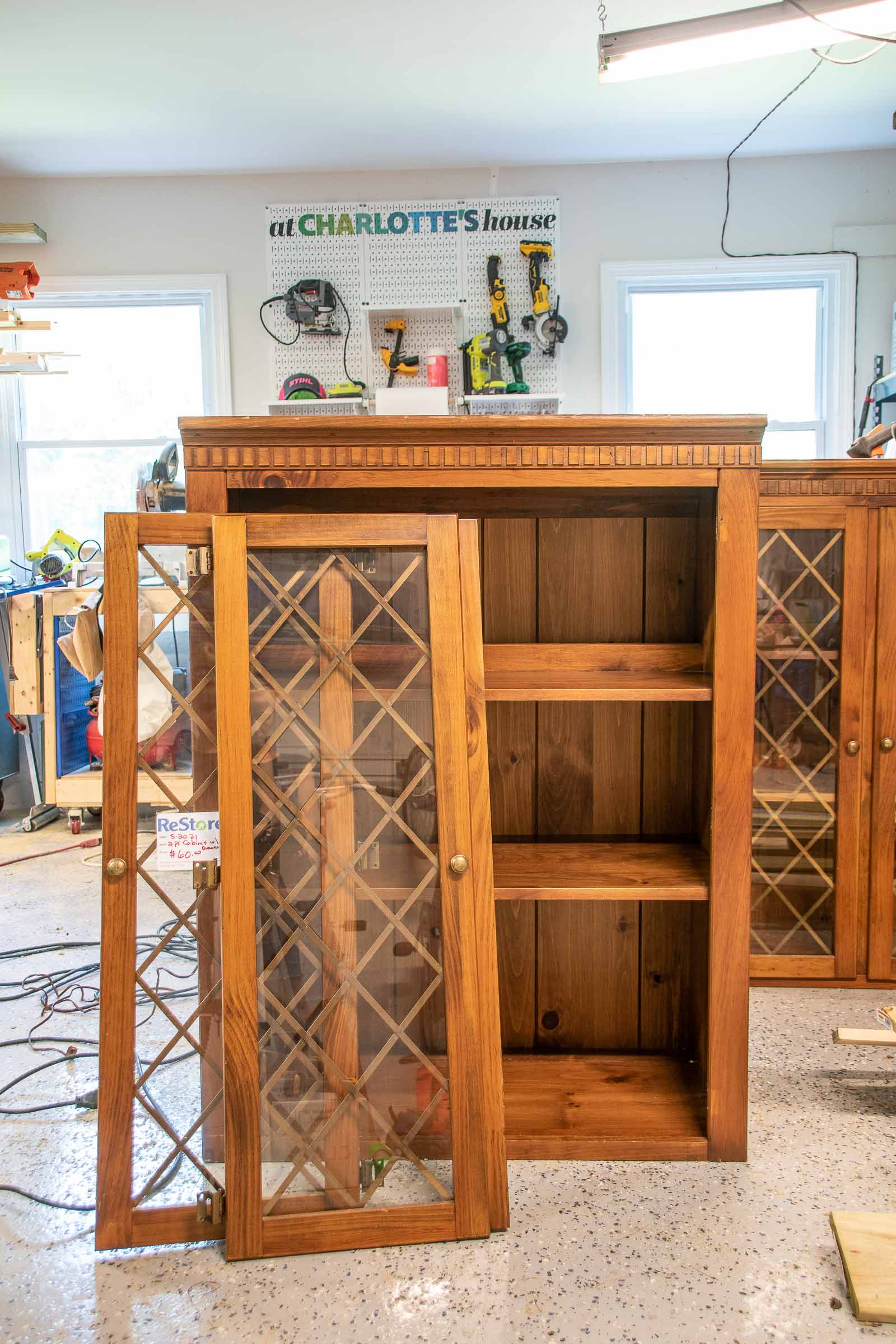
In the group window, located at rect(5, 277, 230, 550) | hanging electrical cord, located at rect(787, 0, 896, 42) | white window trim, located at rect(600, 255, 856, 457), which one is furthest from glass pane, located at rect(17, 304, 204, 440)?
hanging electrical cord, located at rect(787, 0, 896, 42)

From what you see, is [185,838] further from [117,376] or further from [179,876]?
[117,376]

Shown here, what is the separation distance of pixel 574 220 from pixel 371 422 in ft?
10.1

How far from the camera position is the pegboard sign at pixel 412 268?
12.9 ft

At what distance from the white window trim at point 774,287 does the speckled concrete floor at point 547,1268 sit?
10.5ft

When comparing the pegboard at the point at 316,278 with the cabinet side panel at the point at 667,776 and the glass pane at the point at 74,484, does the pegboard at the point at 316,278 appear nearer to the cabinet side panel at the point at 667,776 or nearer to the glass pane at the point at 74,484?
the glass pane at the point at 74,484

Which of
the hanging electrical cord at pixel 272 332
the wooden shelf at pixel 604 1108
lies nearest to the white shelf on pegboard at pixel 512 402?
the hanging electrical cord at pixel 272 332

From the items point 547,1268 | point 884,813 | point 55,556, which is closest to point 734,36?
point 884,813

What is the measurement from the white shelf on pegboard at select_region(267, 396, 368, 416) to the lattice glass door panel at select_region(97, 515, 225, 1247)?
2566 mm

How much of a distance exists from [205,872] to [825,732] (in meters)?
1.71

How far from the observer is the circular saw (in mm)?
3871

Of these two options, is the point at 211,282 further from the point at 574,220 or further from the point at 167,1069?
the point at 167,1069

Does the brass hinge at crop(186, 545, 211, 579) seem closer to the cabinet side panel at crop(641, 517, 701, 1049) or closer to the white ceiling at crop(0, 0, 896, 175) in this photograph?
the cabinet side panel at crop(641, 517, 701, 1049)

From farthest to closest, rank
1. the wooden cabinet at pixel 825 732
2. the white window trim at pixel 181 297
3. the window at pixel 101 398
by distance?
the window at pixel 101 398 < the white window trim at pixel 181 297 < the wooden cabinet at pixel 825 732

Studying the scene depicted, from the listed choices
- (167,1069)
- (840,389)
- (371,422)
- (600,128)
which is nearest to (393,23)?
(600,128)
